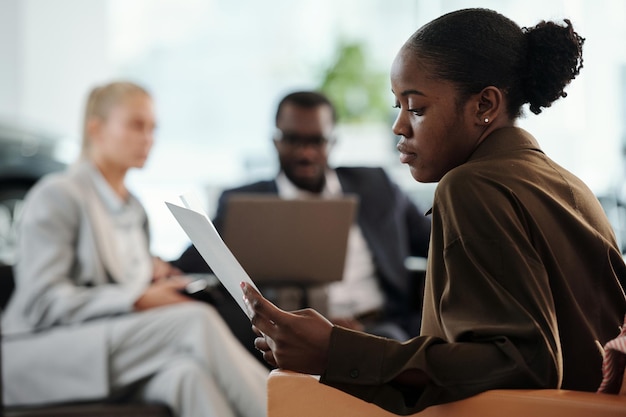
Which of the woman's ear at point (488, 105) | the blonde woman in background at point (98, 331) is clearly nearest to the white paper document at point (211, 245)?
the woman's ear at point (488, 105)

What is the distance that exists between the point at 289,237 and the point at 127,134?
0.68 m

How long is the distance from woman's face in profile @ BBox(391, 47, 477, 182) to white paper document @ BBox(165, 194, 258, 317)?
295 mm

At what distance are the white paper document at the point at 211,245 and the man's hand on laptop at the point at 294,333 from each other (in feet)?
0.15

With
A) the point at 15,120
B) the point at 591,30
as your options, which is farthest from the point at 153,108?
the point at 591,30

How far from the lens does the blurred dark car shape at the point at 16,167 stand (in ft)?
21.0

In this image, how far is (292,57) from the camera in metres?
8.65

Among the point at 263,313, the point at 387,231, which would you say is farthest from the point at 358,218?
the point at 263,313

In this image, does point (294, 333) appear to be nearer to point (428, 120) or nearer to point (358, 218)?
point (428, 120)

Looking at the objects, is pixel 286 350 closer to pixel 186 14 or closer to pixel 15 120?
pixel 15 120

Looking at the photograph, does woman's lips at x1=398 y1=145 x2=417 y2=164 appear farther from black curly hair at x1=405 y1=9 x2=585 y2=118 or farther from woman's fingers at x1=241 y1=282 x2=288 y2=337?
woman's fingers at x1=241 y1=282 x2=288 y2=337

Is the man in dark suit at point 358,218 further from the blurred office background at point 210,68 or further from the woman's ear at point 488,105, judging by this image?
the blurred office background at point 210,68

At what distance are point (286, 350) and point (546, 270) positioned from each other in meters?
0.35

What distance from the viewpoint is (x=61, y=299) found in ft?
8.71

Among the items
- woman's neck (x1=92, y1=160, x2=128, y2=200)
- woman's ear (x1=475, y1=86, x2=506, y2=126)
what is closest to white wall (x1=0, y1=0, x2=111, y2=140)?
woman's neck (x1=92, y1=160, x2=128, y2=200)
